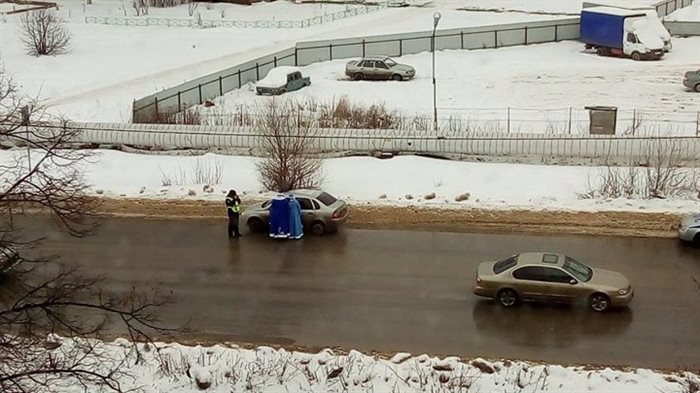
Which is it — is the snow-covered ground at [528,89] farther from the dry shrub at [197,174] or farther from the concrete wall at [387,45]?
the dry shrub at [197,174]

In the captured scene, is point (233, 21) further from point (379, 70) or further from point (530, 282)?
point (530, 282)

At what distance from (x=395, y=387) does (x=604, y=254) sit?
8403 mm

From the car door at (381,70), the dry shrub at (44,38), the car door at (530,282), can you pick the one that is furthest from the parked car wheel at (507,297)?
the dry shrub at (44,38)

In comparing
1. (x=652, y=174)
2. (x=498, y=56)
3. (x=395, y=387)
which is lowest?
(x=395, y=387)

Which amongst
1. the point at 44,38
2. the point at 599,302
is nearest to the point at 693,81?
the point at 599,302

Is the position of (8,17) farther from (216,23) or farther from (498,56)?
(498,56)

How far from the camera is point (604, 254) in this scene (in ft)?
75.2

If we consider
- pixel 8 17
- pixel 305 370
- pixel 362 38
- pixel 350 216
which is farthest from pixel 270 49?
pixel 305 370

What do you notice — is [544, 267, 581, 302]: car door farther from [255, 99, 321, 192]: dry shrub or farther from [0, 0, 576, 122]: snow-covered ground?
[0, 0, 576, 122]: snow-covered ground

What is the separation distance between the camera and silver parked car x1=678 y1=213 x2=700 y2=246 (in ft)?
75.3

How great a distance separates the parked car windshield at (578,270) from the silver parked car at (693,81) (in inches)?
826

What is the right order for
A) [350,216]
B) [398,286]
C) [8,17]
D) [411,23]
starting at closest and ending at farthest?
[398,286] < [350,216] < [411,23] < [8,17]

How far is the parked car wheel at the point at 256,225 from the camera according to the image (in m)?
25.2

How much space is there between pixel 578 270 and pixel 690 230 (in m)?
4.48
